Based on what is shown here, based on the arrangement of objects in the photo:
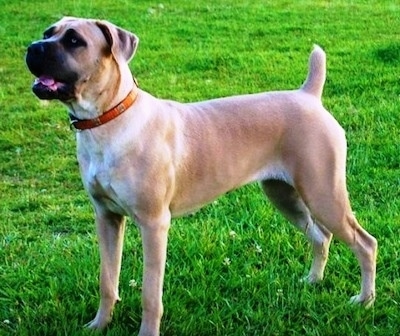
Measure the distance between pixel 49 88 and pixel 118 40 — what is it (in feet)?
1.33

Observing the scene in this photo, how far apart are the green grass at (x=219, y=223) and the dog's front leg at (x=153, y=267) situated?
0.16 meters

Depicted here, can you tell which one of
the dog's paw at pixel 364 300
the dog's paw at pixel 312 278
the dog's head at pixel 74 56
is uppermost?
the dog's head at pixel 74 56

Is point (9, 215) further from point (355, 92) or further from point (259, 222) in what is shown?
point (355, 92)

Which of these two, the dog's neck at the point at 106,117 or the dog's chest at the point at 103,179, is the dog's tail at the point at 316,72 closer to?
the dog's neck at the point at 106,117

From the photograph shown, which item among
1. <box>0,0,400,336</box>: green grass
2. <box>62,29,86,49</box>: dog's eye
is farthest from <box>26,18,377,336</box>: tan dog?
<box>0,0,400,336</box>: green grass

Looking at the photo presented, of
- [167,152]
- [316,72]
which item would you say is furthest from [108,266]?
[316,72]

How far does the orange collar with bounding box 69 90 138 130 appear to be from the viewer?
3.83 meters

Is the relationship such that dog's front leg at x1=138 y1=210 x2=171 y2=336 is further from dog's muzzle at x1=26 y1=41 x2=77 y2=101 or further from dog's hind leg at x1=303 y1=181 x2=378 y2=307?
dog's hind leg at x1=303 y1=181 x2=378 y2=307

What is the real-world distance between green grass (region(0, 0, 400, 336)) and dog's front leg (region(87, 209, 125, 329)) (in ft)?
0.30

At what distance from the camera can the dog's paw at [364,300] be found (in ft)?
14.1

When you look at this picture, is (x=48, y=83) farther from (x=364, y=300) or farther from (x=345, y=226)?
(x=364, y=300)

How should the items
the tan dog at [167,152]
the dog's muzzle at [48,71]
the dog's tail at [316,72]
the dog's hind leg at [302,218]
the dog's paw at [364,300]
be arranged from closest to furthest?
the dog's muzzle at [48,71], the tan dog at [167,152], the dog's paw at [364,300], the dog's tail at [316,72], the dog's hind leg at [302,218]

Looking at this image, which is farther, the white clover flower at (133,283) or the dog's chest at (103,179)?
the white clover flower at (133,283)

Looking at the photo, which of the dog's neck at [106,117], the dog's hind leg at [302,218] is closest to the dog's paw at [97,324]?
the dog's neck at [106,117]
